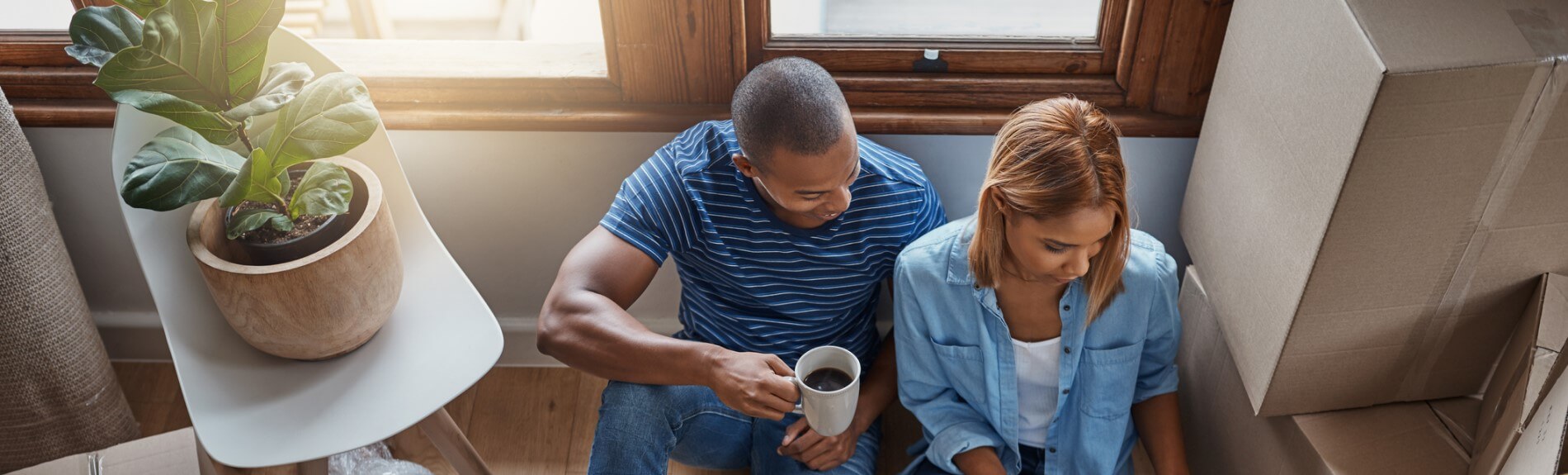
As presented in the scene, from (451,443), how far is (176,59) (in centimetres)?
67

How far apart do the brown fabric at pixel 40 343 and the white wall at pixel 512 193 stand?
0.18m

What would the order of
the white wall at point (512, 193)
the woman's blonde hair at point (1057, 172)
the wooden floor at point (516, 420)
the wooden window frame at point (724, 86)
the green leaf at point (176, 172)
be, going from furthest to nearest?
the wooden floor at point (516, 420)
the white wall at point (512, 193)
the wooden window frame at point (724, 86)
the woman's blonde hair at point (1057, 172)
the green leaf at point (176, 172)

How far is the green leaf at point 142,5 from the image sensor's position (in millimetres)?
1102

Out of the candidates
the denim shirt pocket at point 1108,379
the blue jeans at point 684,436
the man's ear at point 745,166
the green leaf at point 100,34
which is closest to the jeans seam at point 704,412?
the blue jeans at point 684,436

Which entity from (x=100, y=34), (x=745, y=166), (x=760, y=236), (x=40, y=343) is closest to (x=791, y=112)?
(x=745, y=166)

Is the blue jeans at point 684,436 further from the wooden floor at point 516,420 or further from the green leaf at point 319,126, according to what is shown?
the green leaf at point 319,126

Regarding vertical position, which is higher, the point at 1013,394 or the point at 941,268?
the point at 941,268

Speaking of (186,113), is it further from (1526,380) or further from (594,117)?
(1526,380)

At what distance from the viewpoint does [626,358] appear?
1.33 meters

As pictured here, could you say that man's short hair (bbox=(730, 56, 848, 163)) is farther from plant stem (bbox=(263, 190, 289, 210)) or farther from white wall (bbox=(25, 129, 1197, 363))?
plant stem (bbox=(263, 190, 289, 210))

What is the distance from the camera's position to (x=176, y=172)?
3.59ft

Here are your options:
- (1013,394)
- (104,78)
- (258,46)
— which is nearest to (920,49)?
(1013,394)

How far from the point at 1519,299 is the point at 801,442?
872mm

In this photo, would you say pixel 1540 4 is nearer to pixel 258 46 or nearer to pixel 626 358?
pixel 626 358
